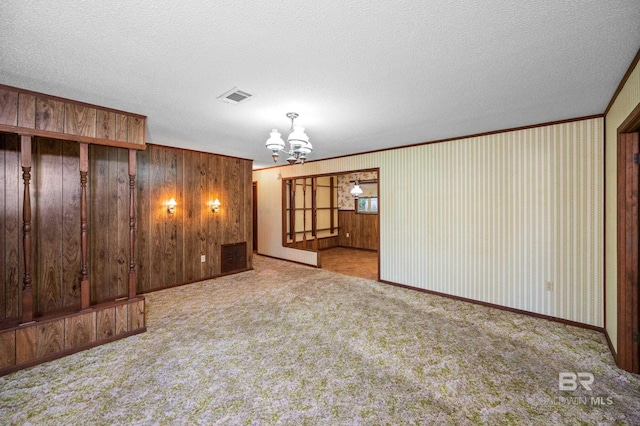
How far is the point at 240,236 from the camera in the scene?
6086 mm

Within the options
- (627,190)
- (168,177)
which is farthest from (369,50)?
(168,177)

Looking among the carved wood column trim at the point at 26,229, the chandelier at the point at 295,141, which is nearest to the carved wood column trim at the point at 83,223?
the carved wood column trim at the point at 26,229

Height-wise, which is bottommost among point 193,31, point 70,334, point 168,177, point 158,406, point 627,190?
point 158,406

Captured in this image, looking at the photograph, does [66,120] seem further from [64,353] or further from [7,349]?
[64,353]

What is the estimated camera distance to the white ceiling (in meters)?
1.50

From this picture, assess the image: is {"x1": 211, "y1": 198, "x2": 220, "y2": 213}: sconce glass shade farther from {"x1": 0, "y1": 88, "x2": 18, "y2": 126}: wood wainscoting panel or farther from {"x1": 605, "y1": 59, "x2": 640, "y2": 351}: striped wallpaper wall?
{"x1": 605, "y1": 59, "x2": 640, "y2": 351}: striped wallpaper wall

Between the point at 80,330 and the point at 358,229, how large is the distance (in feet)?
24.2

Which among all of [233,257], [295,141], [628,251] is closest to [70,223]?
[233,257]

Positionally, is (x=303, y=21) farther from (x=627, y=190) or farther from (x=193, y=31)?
(x=627, y=190)

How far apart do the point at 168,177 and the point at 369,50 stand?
440 centimetres

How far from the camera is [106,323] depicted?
9.67 feet

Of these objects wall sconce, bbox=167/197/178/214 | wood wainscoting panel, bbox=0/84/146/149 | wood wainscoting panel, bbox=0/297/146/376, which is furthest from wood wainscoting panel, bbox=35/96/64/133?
wall sconce, bbox=167/197/178/214

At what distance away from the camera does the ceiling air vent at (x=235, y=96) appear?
2515mm

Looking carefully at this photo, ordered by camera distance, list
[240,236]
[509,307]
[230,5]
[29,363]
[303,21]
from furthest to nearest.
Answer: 1. [240,236]
2. [509,307]
3. [29,363]
4. [303,21]
5. [230,5]
